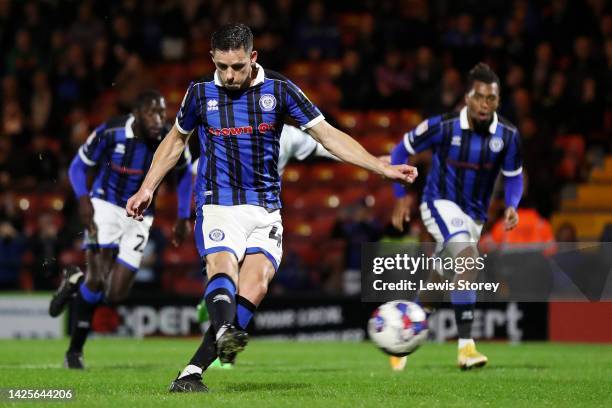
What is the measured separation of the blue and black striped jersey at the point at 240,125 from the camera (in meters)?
7.00

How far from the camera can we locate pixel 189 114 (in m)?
7.04

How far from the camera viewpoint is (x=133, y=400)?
6.31 meters

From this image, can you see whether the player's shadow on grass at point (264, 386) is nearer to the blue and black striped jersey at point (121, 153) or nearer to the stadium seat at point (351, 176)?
the blue and black striped jersey at point (121, 153)

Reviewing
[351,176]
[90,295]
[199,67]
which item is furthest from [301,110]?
[199,67]

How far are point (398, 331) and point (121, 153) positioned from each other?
10.7 feet

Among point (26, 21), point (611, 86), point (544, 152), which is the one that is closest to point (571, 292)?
point (544, 152)

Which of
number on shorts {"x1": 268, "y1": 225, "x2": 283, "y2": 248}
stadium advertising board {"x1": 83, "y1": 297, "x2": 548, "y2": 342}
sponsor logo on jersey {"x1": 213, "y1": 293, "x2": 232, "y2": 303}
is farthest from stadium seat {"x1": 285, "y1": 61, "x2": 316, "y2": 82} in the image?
sponsor logo on jersey {"x1": 213, "y1": 293, "x2": 232, "y2": 303}

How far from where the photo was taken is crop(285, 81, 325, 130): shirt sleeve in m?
7.03

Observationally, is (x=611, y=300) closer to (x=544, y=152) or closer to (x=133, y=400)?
(x=544, y=152)

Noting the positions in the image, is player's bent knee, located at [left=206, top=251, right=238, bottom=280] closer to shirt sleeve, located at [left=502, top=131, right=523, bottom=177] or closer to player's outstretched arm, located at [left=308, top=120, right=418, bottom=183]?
player's outstretched arm, located at [left=308, top=120, right=418, bottom=183]

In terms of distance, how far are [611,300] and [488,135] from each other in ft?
14.1

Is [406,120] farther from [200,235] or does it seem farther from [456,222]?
[200,235]

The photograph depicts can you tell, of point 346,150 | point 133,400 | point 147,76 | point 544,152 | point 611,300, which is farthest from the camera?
point 147,76

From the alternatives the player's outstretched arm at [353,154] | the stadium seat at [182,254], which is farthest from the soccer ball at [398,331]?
the stadium seat at [182,254]
